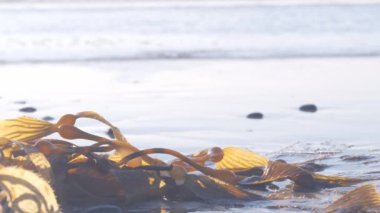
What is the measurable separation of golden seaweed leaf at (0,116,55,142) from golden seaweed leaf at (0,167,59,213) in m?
0.86

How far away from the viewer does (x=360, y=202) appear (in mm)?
2582

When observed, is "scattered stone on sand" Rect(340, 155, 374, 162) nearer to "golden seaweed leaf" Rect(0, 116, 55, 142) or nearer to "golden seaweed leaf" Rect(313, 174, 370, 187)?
"golden seaweed leaf" Rect(313, 174, 370, 187)

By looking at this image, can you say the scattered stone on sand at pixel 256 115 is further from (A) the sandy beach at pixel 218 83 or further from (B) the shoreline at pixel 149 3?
(B) the shoreline at pixel 149 3

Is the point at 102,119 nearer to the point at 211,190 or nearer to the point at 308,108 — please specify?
the point at 211,190

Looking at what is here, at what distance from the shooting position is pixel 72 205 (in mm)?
2672

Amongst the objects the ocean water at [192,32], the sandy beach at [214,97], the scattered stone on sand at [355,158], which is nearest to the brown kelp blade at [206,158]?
the scattered stone on sand at [355,158]

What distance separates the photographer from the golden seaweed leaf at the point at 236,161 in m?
3.18

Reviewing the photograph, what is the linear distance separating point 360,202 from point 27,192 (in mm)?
1139

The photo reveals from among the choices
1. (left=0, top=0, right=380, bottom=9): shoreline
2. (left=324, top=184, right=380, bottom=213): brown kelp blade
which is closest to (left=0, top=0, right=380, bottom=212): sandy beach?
(left=324, top=184, right=380, bottom=213): brown kelp blade

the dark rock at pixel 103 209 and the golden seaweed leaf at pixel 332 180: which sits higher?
the golden seaweed leaf at pixel 332 180

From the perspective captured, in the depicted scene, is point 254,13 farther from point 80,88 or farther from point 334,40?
point 80,88

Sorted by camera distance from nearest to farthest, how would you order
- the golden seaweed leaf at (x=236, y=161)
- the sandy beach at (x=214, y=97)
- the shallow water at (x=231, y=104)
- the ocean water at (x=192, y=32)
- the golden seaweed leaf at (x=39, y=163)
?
the golden seaweed leaf at (x=39, y=163) < the golden seaweed leaf at (x=236, y=161) < the shallow water at (x=231, y=104) < the sandy beach at (x=214, y=97) < the ocean water at (x=192, y=32)

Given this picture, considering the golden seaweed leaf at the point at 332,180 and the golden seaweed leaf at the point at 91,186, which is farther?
the golden seaweed leaf at the point at 332,180

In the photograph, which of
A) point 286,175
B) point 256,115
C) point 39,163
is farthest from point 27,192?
point 256,115
